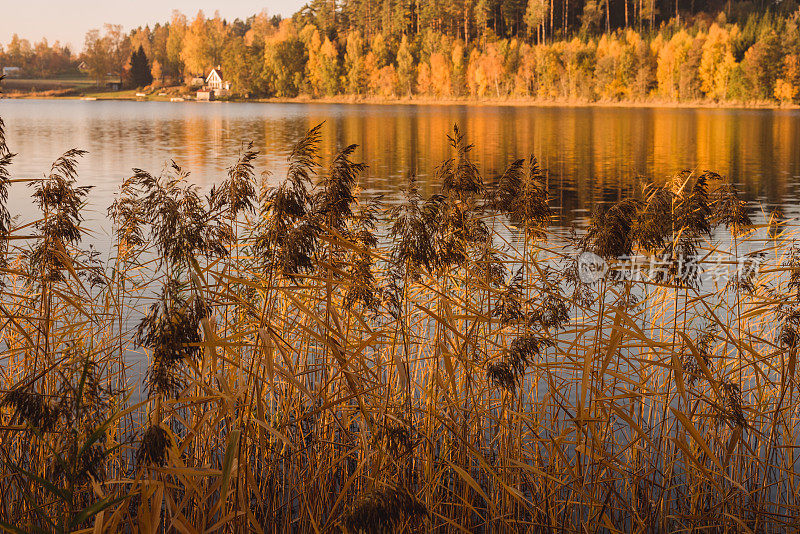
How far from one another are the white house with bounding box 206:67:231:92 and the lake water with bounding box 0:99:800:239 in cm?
8646

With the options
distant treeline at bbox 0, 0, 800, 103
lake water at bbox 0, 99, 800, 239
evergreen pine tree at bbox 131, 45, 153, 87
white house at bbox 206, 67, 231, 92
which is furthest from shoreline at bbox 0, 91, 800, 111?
lake water at bbox 0, 99, 800, 239

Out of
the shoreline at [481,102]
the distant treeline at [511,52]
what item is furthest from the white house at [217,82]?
the shoreline at [481,102]

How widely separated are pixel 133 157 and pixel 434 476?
31969mm

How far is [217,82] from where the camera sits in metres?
146

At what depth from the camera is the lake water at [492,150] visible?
85.8 feet

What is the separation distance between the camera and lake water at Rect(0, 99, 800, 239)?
85.8ft

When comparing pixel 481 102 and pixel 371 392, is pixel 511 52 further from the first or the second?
pixel 371 392

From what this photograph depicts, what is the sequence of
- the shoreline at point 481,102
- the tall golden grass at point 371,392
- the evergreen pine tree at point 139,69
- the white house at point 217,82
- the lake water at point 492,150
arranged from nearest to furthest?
the tall golden grass at point 371,392 → the lake water at point 492,150 → the shoreline at point 481,102 → the white house at point 217,82 → the evergreen pine tree at point 139,69

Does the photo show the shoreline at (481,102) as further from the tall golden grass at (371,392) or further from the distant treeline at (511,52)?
the tall golden grass at (371,392)

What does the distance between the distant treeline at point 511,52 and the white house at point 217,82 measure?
2457 millimetres

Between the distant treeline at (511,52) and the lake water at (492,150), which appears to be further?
the distant treeline at (511,52)

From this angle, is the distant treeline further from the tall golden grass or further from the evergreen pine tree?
the tall golden grass

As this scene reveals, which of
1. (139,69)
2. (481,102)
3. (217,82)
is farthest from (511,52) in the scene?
(139,69)

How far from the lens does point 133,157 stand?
33.5 m
